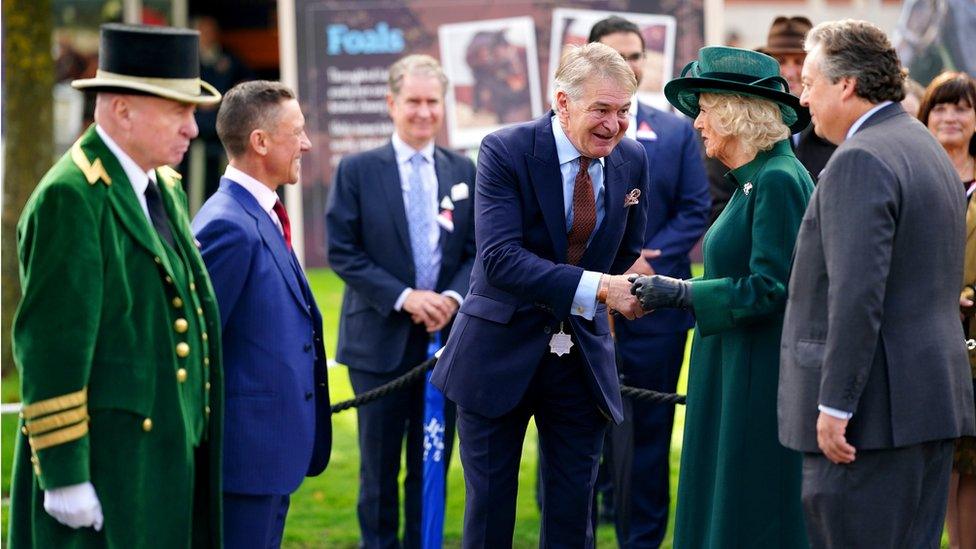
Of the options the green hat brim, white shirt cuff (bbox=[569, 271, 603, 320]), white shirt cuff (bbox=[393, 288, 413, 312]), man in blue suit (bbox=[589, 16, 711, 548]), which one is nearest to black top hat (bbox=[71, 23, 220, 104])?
white shirt cuff (bbox=[569, 271, 603, 320])

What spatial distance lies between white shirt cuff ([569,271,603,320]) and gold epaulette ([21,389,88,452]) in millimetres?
1784

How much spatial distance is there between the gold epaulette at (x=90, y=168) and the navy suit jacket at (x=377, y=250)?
8.46 ft

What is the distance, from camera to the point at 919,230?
387cm

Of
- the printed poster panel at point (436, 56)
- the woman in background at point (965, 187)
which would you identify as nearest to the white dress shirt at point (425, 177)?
the woman in background at point (965, 187)

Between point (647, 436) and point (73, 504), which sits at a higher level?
point (73, 504)

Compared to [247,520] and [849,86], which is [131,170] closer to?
[247,520]

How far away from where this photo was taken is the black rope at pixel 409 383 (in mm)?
6035

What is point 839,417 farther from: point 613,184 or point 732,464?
point 613,184

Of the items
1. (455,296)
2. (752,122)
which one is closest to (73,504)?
(752,122)

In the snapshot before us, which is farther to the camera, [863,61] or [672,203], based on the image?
[672,203]

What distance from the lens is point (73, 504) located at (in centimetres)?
358

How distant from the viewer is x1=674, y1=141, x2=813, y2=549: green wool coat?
446cm

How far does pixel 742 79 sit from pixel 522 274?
1.02 meters

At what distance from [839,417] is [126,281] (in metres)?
2.08
